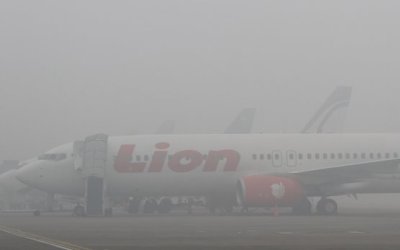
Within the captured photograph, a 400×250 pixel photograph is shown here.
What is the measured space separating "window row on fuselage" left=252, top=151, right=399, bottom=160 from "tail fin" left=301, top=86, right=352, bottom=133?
20.2m

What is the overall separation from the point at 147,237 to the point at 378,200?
1170 inches

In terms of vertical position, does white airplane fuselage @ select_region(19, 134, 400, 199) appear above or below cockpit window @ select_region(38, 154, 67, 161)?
below

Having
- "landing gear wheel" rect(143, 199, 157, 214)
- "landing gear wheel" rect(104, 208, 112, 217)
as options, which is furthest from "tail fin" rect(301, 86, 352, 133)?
"landing gear wheel" rect(104, 208, 112, 217)

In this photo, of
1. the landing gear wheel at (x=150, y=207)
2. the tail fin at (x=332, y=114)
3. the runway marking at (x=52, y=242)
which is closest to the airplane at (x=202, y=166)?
the landing gear wheel at (x=150, y=207)

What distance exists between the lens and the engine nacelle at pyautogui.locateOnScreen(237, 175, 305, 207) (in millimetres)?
30844

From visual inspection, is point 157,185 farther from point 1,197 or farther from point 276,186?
point 1,197

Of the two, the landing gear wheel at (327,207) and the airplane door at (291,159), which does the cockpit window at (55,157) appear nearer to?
the airplane door at (291,159)

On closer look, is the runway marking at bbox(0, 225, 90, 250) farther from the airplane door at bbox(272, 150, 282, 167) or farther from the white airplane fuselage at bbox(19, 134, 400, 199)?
the airplane door at bbox(272, 150, 282, 167)

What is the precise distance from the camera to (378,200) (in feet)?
143

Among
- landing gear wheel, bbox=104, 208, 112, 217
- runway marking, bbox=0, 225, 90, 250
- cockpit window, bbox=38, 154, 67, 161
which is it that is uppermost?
cockpit window, bbox=38, 154, 67, 161

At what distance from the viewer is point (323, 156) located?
33.2 meters

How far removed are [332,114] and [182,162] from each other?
25066 mm

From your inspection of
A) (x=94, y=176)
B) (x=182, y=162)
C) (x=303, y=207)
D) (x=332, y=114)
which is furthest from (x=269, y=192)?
(x=332, y=114)

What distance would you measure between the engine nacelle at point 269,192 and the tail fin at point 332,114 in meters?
23.1
